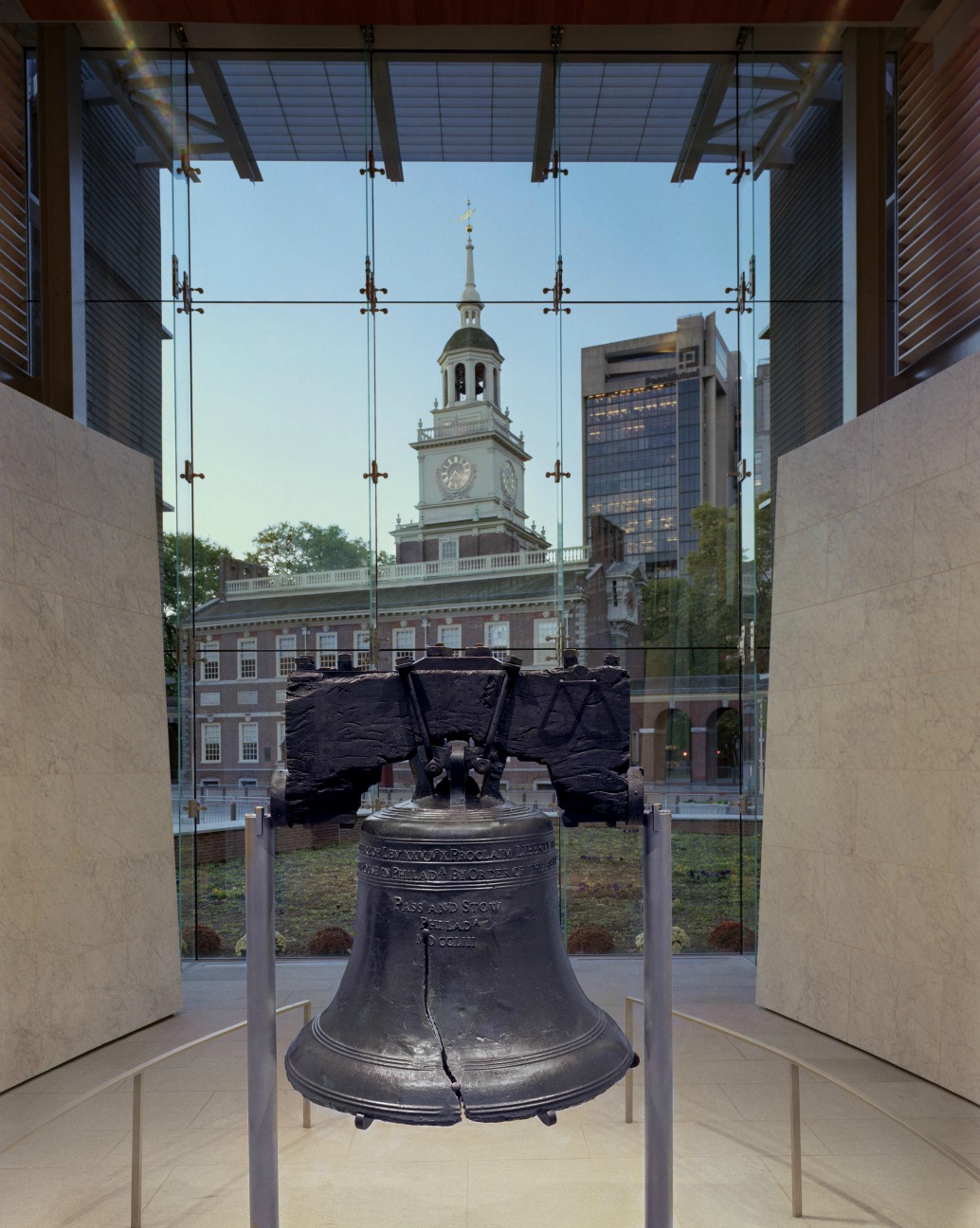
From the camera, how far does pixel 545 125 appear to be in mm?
7957

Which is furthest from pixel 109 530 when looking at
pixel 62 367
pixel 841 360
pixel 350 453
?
pixel 841 360

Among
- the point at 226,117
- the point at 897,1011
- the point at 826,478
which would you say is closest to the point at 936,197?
the point at 826,478

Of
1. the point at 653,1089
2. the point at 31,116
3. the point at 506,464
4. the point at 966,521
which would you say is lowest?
the point at 653,1089

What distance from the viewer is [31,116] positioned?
7.13 m

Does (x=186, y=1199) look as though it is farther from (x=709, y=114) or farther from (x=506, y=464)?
(x=709, y=114)

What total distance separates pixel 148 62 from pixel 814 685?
25.0ft

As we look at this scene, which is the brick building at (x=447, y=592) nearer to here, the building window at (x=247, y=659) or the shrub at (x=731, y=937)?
the building window at (x=247, y=659)

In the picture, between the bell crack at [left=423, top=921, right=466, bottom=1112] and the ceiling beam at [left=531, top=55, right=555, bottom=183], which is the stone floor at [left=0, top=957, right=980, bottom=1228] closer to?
the bell crack at [left=423, top=921, right=466, bottom=1112]

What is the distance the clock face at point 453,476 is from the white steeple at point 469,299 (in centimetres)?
123

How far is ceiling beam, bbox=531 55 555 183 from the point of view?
7715mm

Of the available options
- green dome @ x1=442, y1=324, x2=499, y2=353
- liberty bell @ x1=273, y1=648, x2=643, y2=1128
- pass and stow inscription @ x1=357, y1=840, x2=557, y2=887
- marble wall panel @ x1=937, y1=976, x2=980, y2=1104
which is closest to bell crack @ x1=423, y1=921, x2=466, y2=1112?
liberty bell @ x1=273, y1=648, x2=643, y2=1128

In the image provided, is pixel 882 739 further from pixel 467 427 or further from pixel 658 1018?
pixel 467 427

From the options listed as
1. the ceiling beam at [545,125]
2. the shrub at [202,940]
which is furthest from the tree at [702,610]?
the shrub at [202,940]

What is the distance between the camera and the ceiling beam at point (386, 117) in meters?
7.63
